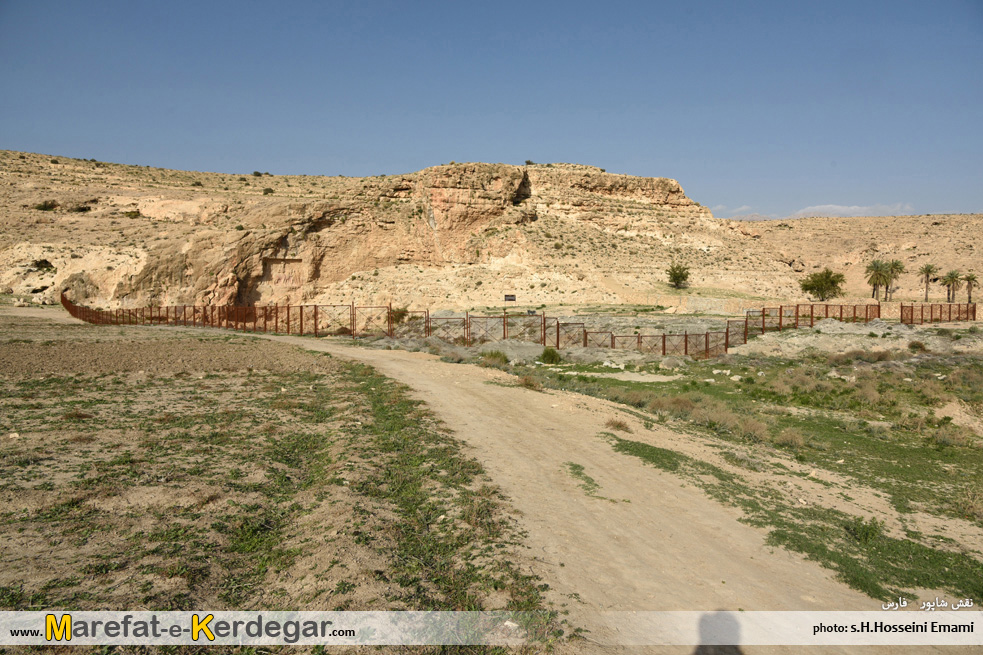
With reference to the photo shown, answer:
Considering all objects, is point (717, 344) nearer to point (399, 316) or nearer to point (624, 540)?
point (399, 316)

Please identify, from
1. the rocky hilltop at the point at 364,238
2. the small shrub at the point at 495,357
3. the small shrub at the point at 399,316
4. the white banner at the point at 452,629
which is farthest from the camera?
the rocky hilltop at the point at 364,238

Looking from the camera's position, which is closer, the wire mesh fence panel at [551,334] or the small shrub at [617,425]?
the small shrub at [617,425]

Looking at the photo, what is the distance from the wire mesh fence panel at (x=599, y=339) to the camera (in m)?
31.3

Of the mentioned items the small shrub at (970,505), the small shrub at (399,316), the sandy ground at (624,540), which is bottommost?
the small shrub at (970,505)

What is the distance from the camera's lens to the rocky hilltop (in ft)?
136

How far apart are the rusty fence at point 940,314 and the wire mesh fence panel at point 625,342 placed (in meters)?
24.5

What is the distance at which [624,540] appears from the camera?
269 inches

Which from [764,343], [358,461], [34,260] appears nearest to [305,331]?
[34,260]

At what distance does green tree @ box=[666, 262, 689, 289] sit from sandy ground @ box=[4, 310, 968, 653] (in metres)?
41.8

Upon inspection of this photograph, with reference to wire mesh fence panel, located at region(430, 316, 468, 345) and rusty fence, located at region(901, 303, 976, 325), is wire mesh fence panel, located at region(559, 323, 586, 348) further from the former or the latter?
rusty fence, located at region(901, 303, 976, 325)

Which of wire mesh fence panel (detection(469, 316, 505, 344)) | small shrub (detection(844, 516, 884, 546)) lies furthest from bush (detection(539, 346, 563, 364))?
small shrub (detection(844, 516, 884, 546))

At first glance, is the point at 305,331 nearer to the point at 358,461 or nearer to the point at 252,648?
the point at 358,461

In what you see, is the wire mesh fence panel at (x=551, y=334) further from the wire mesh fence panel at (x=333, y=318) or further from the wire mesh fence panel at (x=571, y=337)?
the wire mesh fence panel at (x=333, y=318)

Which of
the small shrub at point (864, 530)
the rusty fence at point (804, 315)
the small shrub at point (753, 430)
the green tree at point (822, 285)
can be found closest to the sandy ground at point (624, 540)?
the small shrub at point (864, 530)
